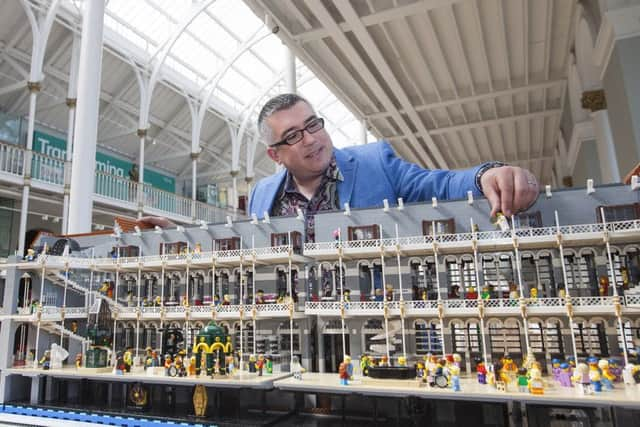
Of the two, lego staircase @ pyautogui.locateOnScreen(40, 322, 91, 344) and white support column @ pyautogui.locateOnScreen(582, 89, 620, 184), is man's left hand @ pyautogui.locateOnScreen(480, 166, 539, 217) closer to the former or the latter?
white support column @ pyautogui.locateOnScreen(582, 89, 620, 184)

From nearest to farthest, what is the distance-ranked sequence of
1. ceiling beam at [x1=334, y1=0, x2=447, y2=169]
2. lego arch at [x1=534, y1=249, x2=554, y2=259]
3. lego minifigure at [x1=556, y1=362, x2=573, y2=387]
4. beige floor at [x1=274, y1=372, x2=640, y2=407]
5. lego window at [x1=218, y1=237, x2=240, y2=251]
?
beige floor at [x1=274, y1=372, x2=640, y2=407] < lego minifigure at [x1=556, y1=362, x2=573, y2=387] < lego arch at [x1=534, y1=249, x2=554, y2=259] < lego window at [x1=218, y1=237, x2=240, y2=251] < ceiling beam at [x1=334, y1=0, x2=447, y2=169]

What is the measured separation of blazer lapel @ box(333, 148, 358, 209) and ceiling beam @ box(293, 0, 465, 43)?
319 inches

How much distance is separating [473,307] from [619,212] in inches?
170

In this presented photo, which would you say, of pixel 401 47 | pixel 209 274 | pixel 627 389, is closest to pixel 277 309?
pixel 209 274

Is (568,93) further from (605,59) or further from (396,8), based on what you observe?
(396,8)

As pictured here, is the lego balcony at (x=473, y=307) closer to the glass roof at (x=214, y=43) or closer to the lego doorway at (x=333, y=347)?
the lego doorway at (x=333, y=347)

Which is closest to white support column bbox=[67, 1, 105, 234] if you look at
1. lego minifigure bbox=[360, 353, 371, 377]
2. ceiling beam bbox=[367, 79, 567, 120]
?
lego minifigure bbox=[360, 353, 371, 377]

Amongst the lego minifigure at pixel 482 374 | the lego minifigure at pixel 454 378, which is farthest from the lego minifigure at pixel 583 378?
the lego minifigure at pixel 454 378

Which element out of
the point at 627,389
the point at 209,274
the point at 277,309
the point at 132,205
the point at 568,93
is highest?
the point at 568,93

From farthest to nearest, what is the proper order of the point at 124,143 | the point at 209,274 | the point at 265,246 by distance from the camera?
the point at 124,143
the point at 209,274
the point at 265,246

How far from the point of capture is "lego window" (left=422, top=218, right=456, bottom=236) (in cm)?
1308

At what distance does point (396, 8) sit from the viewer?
1869 cm

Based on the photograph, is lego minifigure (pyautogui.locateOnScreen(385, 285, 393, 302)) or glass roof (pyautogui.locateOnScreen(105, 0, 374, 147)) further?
glass roof (pyautogui.locateOnScreen(105, 0, 374, 147))

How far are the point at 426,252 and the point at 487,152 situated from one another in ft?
94.6
